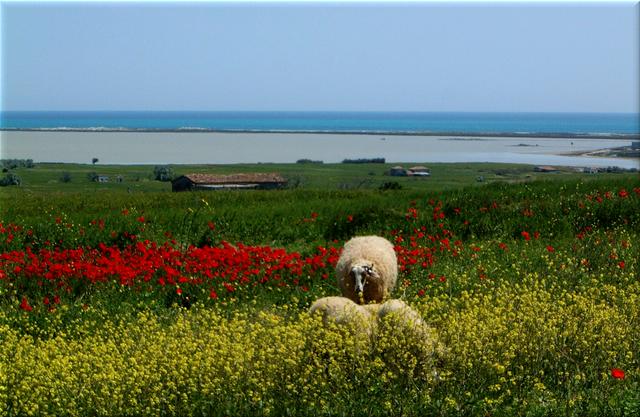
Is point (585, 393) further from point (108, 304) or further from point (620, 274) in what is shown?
point (108, 304)

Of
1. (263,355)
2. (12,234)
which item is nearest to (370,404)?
(263,355)

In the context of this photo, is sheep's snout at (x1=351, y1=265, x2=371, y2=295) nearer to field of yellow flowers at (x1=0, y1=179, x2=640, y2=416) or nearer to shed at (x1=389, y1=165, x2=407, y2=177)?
field of yellow flowers at (x1=0, y1=179, x2=640, y2=416)

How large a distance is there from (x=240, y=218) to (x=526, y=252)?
6.42 meters

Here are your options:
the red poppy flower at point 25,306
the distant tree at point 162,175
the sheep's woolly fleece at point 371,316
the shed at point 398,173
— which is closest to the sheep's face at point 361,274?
the sheep's woolly fleece at point 371,316

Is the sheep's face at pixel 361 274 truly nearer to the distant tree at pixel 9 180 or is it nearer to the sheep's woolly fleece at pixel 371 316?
the sheep's woolly fleece at pixel 371 316

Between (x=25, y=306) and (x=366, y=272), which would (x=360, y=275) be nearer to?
(x=366, y=272)

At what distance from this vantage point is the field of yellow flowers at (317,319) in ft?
22.5

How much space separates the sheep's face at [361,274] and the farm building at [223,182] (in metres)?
18.2

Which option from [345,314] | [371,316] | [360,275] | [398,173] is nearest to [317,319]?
[345,314]

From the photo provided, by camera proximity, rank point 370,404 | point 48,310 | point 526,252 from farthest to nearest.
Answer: point 526,252 → point 48,310 → point 370,404

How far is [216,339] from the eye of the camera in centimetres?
758

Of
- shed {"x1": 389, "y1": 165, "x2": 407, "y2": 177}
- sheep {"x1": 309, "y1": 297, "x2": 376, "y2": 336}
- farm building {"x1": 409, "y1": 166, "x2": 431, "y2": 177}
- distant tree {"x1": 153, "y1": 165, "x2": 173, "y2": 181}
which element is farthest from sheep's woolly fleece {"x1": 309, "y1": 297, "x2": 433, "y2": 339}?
shed {"x1": 389, "y1": 165, "x2": 407, "y2": 177}

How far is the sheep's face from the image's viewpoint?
28.5 ft

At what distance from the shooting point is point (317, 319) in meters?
7.55
